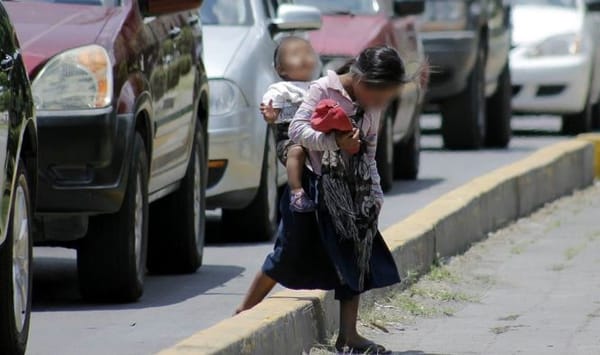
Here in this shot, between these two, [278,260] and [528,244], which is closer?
[278,260]

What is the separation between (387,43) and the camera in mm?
14836

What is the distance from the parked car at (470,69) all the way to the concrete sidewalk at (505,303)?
655 cm

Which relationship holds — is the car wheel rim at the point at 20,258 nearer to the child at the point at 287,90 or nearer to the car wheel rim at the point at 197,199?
the child at the point at 287,90

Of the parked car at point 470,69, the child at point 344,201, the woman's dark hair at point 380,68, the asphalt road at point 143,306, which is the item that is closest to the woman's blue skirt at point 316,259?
the child at point 344,201

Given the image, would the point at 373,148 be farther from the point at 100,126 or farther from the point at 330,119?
the point at 100,126

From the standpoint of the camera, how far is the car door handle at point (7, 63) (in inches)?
266

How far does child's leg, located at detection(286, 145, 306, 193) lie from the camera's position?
738 cm

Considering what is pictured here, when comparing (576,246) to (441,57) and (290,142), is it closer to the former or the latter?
(290,142)

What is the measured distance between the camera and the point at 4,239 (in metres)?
6.71

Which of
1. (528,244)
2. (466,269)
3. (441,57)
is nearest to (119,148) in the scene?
(466,269)

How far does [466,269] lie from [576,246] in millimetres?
1351

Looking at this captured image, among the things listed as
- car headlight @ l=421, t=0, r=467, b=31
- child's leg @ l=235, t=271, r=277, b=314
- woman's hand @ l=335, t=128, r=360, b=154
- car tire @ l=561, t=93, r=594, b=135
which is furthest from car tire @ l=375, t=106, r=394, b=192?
woman's hand @ l=335, t=128, r=360, b=154

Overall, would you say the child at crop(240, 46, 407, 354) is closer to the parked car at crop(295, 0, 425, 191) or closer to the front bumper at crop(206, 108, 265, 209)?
the front bumper at crop(206, 108, 265, 209)

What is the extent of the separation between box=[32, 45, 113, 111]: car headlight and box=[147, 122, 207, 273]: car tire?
1670 millimetres
